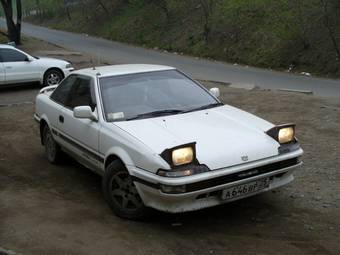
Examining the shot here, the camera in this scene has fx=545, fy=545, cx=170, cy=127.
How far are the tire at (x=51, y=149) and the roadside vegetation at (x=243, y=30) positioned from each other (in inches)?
570

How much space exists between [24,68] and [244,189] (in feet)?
42.0

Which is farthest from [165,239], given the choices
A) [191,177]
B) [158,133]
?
[158,133]

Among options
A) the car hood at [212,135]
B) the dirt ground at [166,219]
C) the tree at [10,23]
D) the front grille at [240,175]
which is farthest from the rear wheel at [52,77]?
the tree at [10,23]

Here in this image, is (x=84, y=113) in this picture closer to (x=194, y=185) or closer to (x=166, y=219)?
(x=166, y=219)

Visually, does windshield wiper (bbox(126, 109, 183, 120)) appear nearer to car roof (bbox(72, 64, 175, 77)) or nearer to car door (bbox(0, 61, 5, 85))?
car roof (bbox(72, 64, 175, 77))

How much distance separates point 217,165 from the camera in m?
4.77

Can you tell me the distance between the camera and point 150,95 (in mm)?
6051

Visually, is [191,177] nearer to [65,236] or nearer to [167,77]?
[65,236]

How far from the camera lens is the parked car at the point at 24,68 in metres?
16.2

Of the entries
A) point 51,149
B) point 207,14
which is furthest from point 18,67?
point 207,14

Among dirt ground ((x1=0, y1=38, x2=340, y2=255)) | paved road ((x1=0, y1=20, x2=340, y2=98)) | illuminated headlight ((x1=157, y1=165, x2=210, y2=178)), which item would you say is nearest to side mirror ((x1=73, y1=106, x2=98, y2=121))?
dirt ground ((x1=0, y1=38, x2=340, y2=255))

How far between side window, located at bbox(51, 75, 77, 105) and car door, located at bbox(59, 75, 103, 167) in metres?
0.11

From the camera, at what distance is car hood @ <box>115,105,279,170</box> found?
4.87 meters

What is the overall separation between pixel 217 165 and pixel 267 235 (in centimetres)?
78
